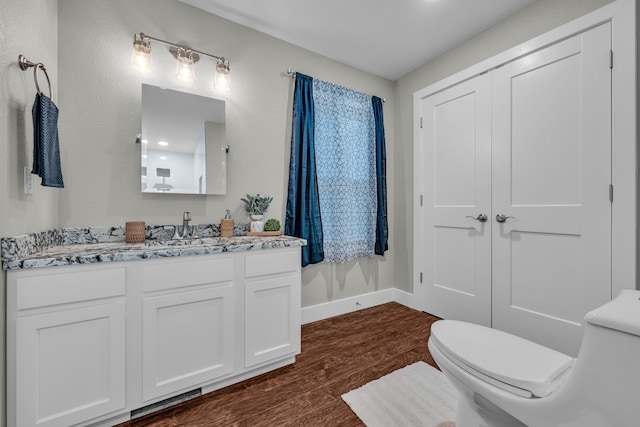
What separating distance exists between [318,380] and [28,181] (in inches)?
75.2

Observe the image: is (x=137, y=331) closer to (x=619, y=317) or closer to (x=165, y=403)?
(x=165, y=403)

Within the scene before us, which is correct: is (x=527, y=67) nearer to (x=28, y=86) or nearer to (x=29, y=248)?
(x=28, y=86)

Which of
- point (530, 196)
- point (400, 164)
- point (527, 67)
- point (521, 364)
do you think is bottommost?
point (521, 364)

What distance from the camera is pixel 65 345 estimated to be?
3.97ft

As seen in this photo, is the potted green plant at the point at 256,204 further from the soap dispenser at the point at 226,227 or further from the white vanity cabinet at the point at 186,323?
the white vanity cabinet at the point at 186,323

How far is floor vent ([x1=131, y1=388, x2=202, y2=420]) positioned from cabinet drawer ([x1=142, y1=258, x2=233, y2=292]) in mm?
640

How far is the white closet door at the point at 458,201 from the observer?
2340mm

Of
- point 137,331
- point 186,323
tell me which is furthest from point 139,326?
point 186,323

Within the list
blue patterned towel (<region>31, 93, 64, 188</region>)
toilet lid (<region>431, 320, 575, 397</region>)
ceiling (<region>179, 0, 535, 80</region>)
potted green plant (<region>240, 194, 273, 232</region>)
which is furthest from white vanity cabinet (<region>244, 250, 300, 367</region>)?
ceiling (<region>179, 0, 535, 80</region>)

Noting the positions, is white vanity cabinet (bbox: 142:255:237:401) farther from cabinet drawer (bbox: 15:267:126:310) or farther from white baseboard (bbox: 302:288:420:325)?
white baseboard (bbox: 302:288:420:325)

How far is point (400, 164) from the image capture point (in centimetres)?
311

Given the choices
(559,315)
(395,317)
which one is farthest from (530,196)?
(395,317)

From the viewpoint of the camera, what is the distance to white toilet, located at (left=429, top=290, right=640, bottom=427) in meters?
0.64

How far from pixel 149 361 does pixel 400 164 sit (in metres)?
2.81
